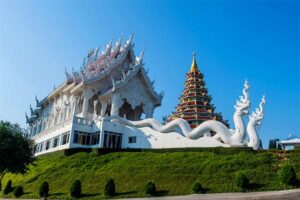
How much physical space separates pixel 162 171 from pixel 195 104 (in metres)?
29.7

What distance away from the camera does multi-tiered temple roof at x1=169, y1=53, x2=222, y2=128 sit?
158 feet

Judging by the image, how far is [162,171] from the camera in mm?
21234

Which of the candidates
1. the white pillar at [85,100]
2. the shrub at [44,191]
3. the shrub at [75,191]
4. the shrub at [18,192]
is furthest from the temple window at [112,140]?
the shrub at [75,191]

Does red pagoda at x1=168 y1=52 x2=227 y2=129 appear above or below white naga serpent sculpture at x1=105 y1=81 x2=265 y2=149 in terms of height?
above

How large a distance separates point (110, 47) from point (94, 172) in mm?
25342

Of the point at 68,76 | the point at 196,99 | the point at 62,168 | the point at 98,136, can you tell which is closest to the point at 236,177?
the point at 62,168

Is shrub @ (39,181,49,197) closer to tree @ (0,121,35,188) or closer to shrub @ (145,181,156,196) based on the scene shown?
tree @ (0,121,35,188)

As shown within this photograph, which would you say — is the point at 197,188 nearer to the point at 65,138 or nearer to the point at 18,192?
the point at 18,192

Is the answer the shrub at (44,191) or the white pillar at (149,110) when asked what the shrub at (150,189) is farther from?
the white pillar at (149,110)

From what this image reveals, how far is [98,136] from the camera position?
33156mm

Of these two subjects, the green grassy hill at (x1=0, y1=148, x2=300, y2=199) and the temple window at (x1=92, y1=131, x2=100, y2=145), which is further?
the temple window at (x1=92, y1=131, x2=100, y2=145)

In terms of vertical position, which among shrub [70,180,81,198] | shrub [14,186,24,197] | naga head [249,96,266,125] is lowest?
shrub [14,186,24,197]

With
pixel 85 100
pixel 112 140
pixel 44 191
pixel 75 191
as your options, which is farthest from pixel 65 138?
pixel 75 191

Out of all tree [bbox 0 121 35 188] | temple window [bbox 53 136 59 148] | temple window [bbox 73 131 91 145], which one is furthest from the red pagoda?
tree [bbox 0 121 35 188]
